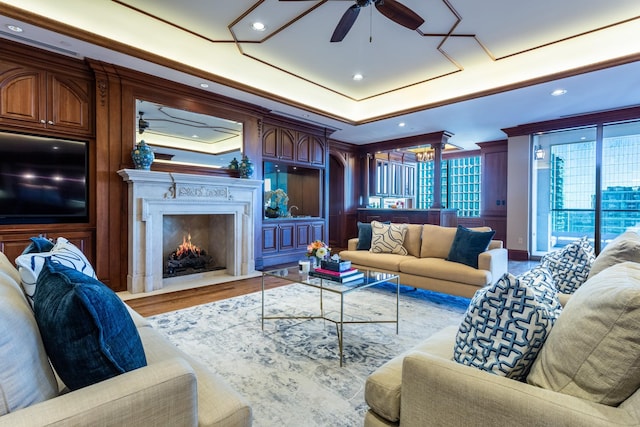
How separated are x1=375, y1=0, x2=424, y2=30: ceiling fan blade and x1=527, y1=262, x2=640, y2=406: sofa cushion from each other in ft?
8.50

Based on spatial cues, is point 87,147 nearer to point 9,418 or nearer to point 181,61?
point 181,61

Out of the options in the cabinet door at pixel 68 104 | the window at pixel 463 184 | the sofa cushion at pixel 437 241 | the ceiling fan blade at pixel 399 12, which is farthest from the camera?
the window at pixel 463 184

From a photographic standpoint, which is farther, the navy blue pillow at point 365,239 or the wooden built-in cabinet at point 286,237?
the wooden built-in cabinet at point 286,237

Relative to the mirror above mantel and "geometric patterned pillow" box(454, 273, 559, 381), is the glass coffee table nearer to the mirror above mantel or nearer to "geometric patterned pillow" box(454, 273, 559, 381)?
"geometric patterned pillow" box(454, 273, 559, 381)

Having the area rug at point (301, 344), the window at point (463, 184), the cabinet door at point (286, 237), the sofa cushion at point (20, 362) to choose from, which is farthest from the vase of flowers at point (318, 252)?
the window at point (463, 184)

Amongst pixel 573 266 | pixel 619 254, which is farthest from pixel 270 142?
pixel 619 254

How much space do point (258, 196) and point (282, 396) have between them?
3868 millimetres

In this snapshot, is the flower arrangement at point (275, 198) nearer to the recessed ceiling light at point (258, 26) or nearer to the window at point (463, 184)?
the recessed ceiling light at point (258, 26)

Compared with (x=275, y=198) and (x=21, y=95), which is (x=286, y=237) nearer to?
(x=275, y=198)

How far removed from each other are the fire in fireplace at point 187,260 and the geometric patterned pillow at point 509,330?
4.34 meters

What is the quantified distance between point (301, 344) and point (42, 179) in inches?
137

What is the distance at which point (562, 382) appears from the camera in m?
Answer: 0.91

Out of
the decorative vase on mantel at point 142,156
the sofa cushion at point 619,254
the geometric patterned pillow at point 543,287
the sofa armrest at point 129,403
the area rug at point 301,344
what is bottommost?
the area rug at point 301,344

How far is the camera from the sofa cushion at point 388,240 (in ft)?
14.0
